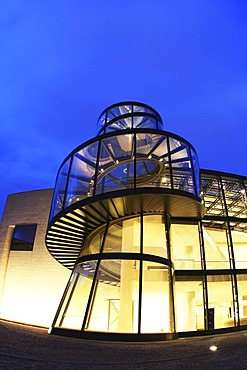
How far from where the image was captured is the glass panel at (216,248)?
34.5 feet

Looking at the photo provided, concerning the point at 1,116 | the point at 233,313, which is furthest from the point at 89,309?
the point at 1,116

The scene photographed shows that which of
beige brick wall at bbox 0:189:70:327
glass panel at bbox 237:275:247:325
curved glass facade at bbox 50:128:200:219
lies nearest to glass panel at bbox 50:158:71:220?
curved glass facade at bbox 50:128:200:219

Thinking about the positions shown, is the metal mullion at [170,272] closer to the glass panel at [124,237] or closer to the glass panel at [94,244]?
the glass panel at [124,237]

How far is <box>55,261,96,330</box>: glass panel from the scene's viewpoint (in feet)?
25.9

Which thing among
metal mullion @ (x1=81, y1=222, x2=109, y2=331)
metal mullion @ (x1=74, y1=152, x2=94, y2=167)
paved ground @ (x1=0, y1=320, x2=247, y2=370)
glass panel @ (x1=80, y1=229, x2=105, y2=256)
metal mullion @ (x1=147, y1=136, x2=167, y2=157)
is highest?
metal mullion @ (x1=147, y1=136, x2=167, y2=157)

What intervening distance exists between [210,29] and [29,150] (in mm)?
127537

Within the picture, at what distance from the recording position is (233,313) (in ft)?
32.7

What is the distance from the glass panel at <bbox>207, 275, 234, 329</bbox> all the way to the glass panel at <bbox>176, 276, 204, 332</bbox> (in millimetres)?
517

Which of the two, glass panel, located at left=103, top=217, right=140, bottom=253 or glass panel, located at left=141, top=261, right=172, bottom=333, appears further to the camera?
glass panel, located at left=103, top=217, right=140, bottom=253

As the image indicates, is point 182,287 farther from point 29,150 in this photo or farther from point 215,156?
point 29,150

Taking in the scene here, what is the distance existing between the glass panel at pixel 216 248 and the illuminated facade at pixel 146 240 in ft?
0.13

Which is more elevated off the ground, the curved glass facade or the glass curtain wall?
the curved glass facade

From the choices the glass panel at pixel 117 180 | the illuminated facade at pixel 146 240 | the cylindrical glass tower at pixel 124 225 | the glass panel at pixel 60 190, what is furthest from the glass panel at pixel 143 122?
the glass panel at pixel 117 180

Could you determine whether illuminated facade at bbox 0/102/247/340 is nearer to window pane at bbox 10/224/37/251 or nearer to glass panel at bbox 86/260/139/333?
glass panel at bbox 86/260/139/333
